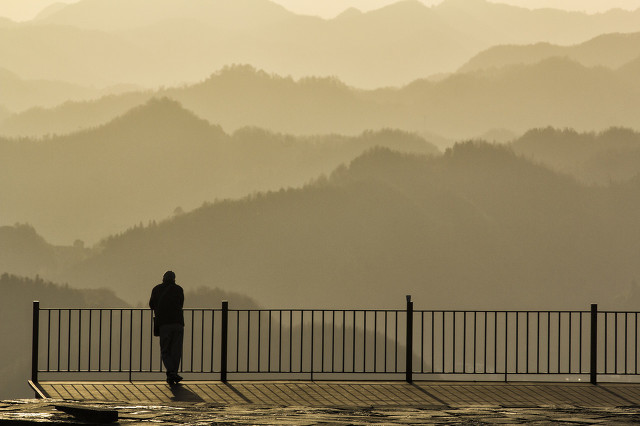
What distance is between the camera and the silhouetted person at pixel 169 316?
13383 millimetres

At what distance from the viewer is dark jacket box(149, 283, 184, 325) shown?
13383mm

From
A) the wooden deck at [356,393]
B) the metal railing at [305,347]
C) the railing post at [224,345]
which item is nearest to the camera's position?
the wooden deck at [356,393]

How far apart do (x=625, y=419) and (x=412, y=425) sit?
7.46ft

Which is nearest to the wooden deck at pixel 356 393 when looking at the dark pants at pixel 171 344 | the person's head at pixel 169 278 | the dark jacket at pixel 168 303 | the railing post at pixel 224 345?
the railing post at pixel 224 345

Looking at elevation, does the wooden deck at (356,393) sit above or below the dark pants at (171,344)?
below

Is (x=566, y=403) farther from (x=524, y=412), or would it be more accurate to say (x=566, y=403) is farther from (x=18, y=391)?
(x=18, y=391)

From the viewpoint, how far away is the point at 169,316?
44.1 ft

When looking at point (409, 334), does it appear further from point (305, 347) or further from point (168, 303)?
point (305, 347)

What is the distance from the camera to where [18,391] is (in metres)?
196

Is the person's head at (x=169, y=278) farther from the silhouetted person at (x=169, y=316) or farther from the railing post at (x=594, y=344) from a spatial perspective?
the railing post at (x=594, y=344)

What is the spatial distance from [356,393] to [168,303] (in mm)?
2846

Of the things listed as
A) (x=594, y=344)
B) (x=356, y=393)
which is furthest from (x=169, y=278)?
(x=594, y=344)

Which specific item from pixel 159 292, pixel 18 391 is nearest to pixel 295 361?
pixel 18 391

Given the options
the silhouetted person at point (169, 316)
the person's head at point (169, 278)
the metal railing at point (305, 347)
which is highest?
the person's head at point (169, 278)
